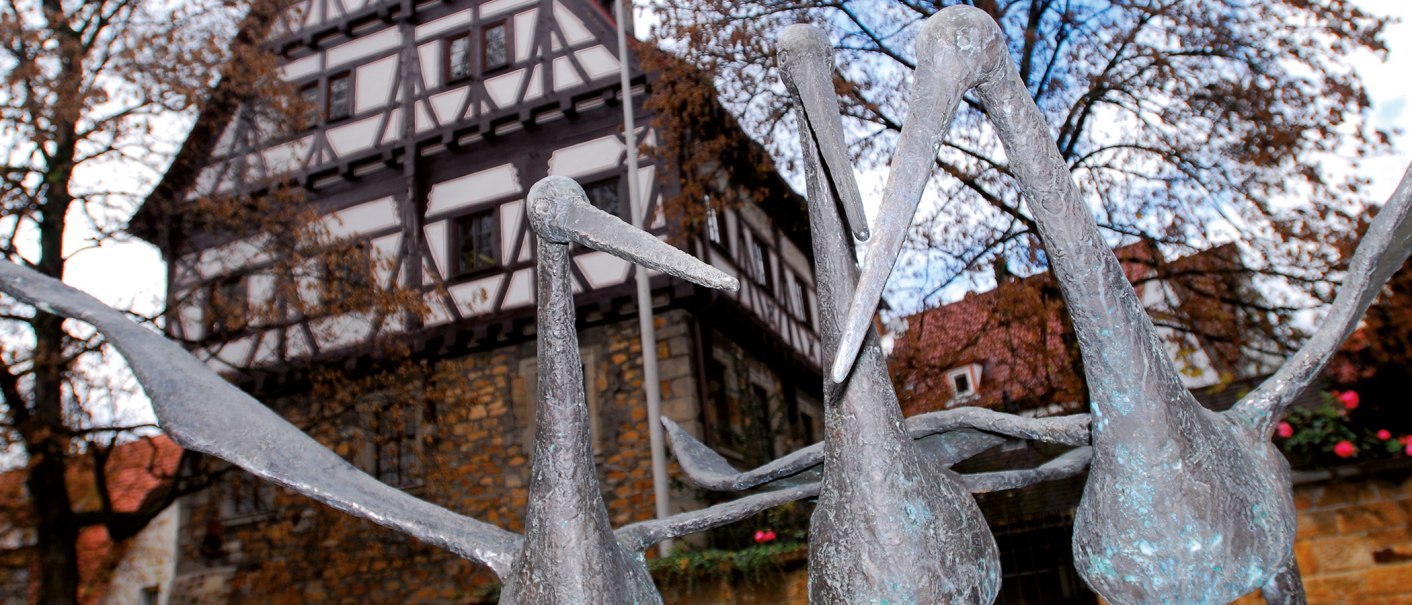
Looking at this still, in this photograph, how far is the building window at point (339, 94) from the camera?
13.3 m

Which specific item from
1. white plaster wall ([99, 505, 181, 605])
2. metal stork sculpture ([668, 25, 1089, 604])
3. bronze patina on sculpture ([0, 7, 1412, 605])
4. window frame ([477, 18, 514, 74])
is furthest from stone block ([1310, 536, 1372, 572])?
white plaster wall ([99, 505, 181, 605])

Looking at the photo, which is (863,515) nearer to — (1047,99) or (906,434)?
(906,434)

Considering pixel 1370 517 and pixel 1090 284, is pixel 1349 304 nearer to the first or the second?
pixel 1090 284

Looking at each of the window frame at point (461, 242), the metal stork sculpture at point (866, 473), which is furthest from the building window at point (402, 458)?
the metal stork sculpture at point (866, 473)

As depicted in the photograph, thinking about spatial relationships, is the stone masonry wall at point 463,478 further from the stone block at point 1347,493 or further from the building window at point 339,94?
the stone block at point 1347,493

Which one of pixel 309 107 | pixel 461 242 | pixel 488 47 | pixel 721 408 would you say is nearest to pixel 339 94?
pixel 488 47

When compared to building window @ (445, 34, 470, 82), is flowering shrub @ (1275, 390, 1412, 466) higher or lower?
lower

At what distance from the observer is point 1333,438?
19.3ft

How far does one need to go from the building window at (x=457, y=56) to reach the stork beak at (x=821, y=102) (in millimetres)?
11392

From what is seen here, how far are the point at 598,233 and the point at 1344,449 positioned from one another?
537 cm

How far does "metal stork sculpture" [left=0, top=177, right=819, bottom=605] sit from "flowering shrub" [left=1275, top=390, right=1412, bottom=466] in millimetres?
4804

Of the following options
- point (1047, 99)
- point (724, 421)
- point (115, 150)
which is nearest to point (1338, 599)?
point (1047, 99)

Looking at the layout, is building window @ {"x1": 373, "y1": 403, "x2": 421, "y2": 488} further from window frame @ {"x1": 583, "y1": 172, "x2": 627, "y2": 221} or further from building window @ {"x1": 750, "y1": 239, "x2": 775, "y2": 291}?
building window @ {"x1": 750, "y1": 239, "x2": 775, "y2": 291}

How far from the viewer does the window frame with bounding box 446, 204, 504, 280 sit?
11797 mm
